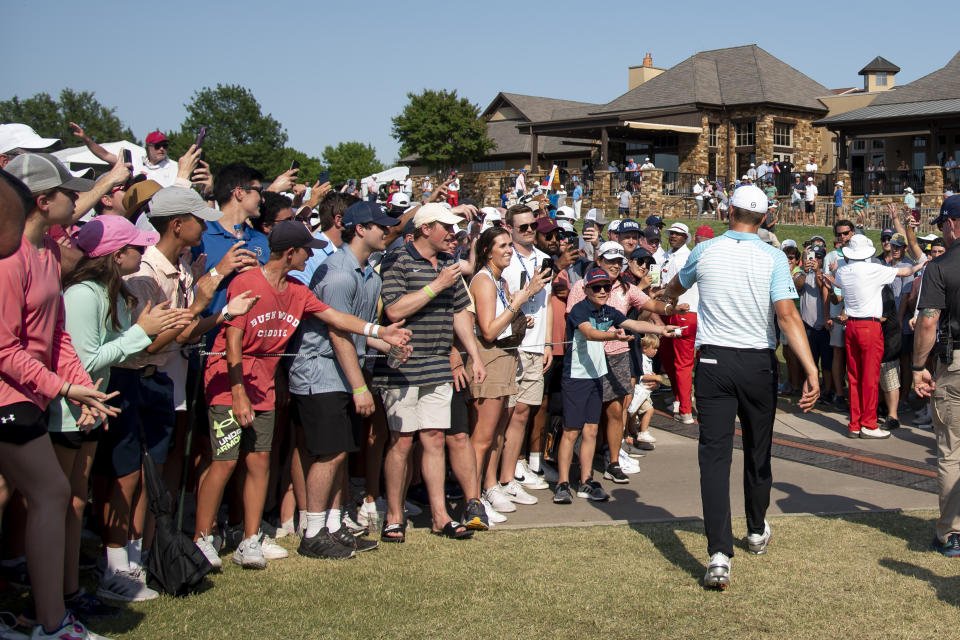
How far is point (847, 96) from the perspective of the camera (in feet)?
145

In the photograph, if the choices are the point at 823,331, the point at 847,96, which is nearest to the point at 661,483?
the point at 823,331

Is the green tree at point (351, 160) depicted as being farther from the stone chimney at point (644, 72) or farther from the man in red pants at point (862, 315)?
the man in red pants at point (862, 315)

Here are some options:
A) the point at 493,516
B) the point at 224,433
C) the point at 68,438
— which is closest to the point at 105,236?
the point at 68,438

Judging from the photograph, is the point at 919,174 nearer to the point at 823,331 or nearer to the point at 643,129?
the point at 643,129

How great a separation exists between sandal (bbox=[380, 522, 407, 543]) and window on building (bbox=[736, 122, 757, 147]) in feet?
132

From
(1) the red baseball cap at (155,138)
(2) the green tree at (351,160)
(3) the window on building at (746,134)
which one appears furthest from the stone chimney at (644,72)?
(1) the red baseball cap at (155,138)

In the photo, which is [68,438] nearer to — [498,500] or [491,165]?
[498,500]

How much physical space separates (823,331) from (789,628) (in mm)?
7199

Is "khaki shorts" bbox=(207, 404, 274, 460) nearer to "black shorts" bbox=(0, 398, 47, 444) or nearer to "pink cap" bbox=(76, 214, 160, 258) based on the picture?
"pink cap" bbox=(76, 214, 160, 258)

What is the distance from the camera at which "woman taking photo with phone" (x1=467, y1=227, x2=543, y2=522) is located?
6355 millimetres

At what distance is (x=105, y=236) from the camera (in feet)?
13.9

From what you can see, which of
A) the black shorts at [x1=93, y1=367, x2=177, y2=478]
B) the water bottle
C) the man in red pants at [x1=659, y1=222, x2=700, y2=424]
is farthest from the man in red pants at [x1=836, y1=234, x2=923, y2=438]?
the black shorts at [x1=93, y1=367, x2=177, y2=478]

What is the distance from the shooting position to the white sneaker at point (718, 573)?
4.84 m

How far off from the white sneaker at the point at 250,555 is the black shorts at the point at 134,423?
2.26 feet
